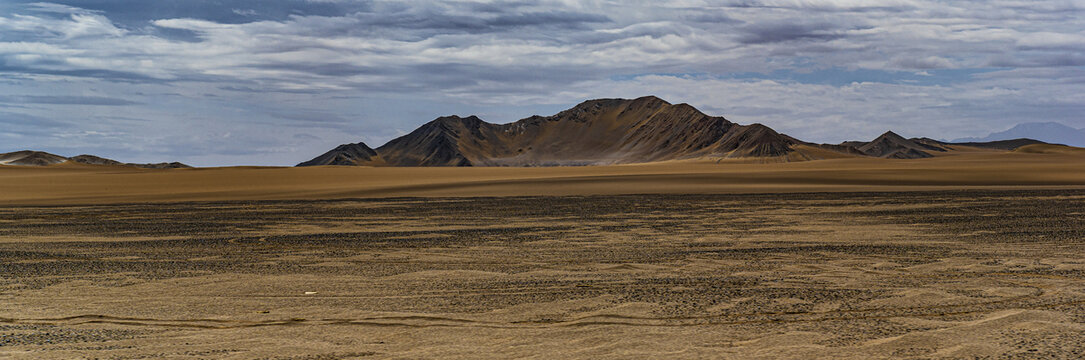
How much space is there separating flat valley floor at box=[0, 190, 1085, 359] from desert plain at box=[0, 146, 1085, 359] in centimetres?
5

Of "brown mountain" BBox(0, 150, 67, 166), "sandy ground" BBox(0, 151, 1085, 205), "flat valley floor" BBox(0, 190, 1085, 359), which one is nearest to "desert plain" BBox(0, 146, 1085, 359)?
"flat valley floor" BBox(0, 190, 1085, 359)

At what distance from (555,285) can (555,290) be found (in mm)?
461

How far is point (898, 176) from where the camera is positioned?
194ft

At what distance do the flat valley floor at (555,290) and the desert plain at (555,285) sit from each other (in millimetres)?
48

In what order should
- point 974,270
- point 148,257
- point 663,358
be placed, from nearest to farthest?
point 663,358 → point 974,270 → point 148,257

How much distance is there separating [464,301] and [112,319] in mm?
3895

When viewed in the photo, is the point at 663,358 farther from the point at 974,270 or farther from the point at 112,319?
the point at 974,270

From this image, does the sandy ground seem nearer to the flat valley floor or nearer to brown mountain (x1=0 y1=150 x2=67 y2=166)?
the flat valley floor

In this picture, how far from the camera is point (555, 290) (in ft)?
38.0

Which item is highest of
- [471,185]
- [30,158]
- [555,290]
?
[30,158]

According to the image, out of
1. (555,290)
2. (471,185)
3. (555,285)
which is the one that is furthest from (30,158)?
(555,290)

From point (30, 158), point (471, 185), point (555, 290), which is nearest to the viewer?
point (555, 290)

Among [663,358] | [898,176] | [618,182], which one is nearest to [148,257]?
[663,358]

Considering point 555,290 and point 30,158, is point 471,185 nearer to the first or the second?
point 555,290
